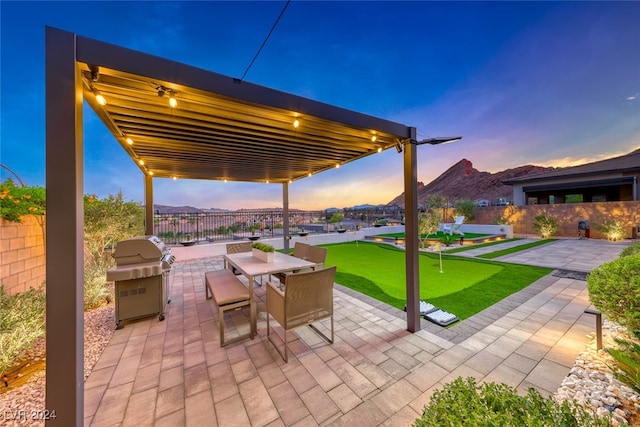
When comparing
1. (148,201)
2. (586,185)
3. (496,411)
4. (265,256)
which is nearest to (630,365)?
(496,411)

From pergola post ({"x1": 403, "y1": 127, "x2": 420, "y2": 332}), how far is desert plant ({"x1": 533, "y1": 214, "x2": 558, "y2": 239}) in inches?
561

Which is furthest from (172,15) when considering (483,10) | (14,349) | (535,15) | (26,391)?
(535,15)

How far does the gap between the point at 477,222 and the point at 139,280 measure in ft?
62.9

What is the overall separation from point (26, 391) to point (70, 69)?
2706 mm

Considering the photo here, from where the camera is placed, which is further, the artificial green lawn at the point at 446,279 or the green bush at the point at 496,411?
the artificial green lawn at the point at 446,279

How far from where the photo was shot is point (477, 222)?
1605cm

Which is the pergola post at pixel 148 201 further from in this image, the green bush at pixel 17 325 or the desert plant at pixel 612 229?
the desert plant at pixel 612 229

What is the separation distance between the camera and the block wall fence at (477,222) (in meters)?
2.68

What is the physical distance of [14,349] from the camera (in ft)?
6.76

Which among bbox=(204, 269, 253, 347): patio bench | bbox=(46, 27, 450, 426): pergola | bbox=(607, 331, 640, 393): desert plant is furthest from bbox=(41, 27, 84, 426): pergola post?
bbox=(607, 331, 640, 393): desert plant

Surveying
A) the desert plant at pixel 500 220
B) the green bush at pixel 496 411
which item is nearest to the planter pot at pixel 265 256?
the green bush at pixel 496 411

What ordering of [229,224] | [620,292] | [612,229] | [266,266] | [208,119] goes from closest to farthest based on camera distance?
[620,292] → [208,119] → [266,266] → [229,224] → [612,229]

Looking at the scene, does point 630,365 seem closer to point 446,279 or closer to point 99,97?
point 446,279

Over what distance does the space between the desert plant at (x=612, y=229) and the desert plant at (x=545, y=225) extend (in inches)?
60.5
